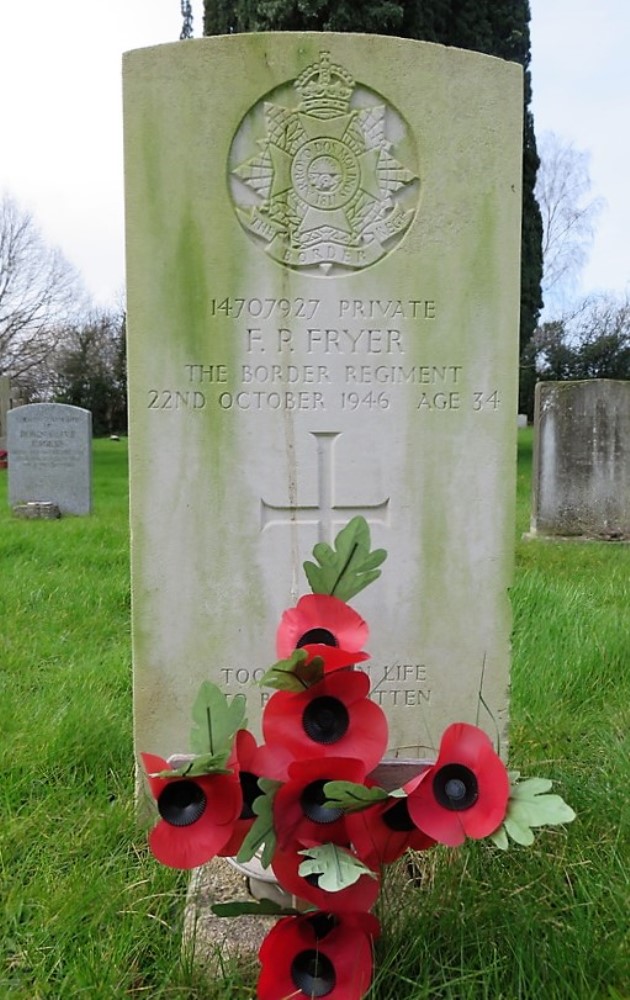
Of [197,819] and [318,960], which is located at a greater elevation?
[197,819]

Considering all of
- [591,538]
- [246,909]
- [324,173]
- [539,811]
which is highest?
[324,173]

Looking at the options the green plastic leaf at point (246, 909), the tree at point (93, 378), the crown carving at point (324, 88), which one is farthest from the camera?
the tree at point (93, 378)

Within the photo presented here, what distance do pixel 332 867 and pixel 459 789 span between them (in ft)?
0.78

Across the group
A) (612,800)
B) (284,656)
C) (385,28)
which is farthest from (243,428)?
(385,28)

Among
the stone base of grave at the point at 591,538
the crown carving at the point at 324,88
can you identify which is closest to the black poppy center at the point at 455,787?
the crown carving at the point at 324,88

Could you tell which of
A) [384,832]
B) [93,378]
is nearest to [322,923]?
[384,832]

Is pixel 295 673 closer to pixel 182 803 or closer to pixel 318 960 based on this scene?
pixel 182 803

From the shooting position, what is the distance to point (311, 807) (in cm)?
131

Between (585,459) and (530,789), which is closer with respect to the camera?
(530,789)

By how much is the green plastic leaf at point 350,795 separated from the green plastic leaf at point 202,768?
17 cm

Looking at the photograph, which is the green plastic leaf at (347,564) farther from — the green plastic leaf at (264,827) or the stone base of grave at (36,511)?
the stone base of grave at (36,511)

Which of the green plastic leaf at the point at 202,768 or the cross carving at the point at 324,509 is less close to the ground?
the cross carving at the point at 324,509

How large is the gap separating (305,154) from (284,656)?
4.28ft

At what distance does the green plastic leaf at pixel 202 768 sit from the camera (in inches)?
48.6
